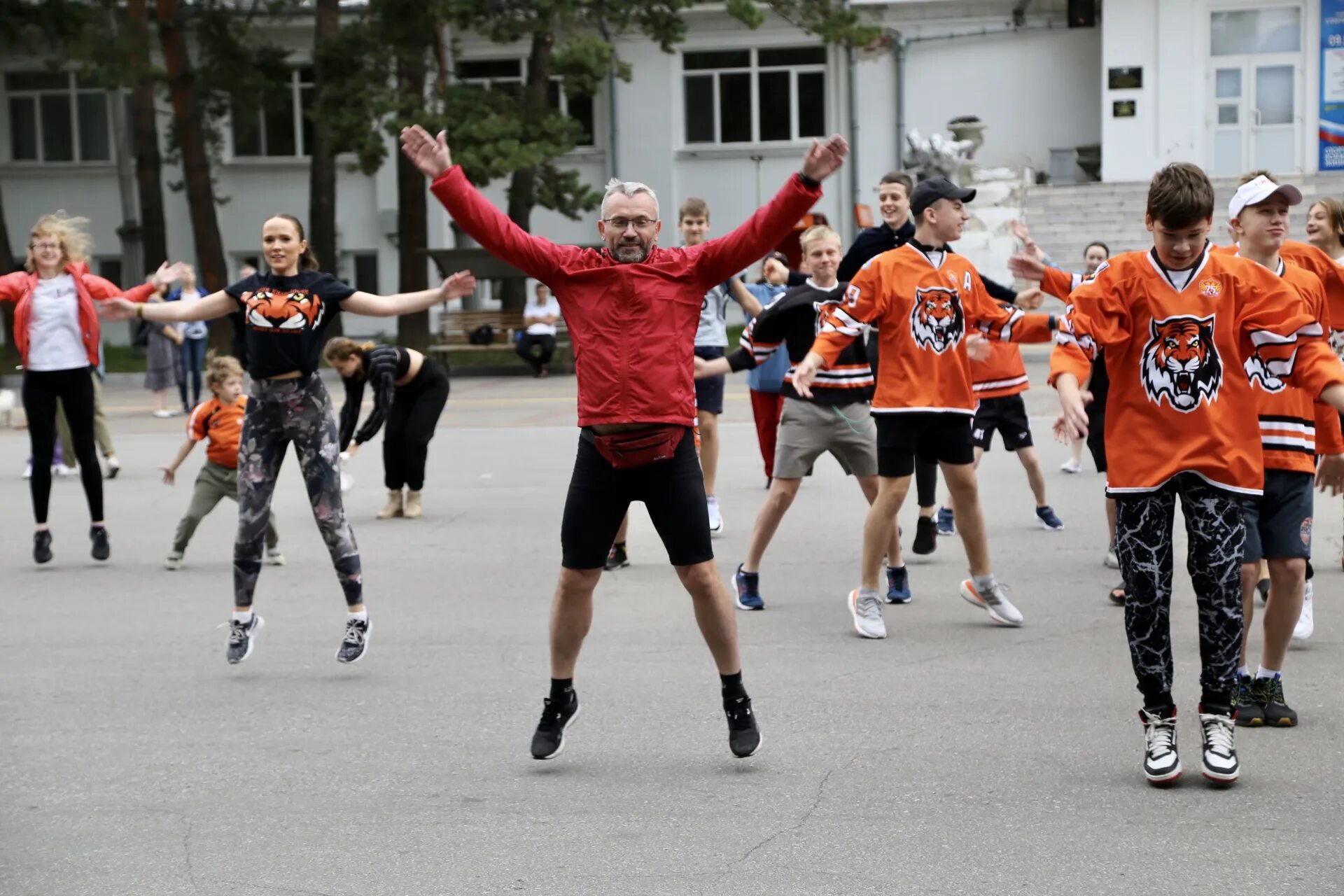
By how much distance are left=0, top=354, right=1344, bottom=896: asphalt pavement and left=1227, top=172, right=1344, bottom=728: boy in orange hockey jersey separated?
191 mm

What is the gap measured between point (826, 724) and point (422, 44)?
24.6 m

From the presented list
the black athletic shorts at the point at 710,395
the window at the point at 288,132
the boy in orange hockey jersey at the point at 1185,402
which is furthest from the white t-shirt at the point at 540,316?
the boy in orange hockey jersey at the point at 1185,402

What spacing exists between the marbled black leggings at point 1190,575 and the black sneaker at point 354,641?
10.8 feet

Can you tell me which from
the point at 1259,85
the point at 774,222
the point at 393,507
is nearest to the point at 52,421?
the point at 393,507

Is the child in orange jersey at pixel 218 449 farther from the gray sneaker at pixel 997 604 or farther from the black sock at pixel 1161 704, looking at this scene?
the black sock at pixel 1161 704

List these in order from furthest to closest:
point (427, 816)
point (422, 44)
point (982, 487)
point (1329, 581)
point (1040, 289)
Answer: point (422, 44)
point (982, 487)
point (1329, 581)
point (1040, 289)
point (427, 816)

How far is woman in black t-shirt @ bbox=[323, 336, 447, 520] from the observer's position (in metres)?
11.6

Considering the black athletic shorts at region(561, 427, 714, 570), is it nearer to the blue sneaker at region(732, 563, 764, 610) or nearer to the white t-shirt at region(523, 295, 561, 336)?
the blue sneaker at region(732, 563, 764, 610)

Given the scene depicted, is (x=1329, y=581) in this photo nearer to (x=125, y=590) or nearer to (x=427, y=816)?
(x=427, y=816)

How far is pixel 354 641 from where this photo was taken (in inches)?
279

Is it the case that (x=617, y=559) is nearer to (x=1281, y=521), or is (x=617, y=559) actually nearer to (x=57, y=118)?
(x=1281, y=521)

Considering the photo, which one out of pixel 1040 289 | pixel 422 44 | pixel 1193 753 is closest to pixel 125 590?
pixel 1040 289

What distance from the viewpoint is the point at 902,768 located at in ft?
17.6

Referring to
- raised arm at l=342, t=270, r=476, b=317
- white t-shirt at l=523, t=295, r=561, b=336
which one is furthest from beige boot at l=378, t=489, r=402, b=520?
white t-shirt at l=523, t=295, r=561, b=336
